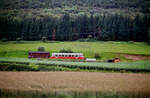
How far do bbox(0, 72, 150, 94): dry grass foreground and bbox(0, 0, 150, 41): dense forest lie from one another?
1789 millimetres

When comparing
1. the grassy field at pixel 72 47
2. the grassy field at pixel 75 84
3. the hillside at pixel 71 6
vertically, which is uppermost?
the hillside at pixel 71 6

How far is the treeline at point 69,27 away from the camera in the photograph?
22.8 feet

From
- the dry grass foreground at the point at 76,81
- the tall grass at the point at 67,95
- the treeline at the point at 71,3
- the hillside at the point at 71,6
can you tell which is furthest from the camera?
the hillside at the point at 71,6

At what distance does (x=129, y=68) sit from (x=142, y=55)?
2.61 ft

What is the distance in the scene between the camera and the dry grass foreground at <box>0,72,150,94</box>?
17.9 feet

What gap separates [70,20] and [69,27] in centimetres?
39

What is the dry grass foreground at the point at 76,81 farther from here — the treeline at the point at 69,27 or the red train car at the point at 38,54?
the treeline at the point at 69,27

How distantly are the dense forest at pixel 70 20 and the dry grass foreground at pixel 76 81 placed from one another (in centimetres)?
179

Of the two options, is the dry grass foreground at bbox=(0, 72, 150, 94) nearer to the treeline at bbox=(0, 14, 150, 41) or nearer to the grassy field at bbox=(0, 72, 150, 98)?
the grassy field at bbox=(0, 72, 150, 98)

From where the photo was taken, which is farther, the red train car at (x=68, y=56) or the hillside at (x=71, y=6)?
the hillside at (x=71, y=6)

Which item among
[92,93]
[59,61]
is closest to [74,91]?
[92,93]

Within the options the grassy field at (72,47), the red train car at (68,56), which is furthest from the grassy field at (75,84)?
the grassy field at (72,47)

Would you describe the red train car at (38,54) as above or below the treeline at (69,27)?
below

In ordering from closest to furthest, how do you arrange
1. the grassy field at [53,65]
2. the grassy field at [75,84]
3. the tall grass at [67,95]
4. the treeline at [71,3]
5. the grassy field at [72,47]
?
the tall grass at [67,95] < the grassy field at [75,84] < the grassy field at [53,65] < the grassy field at [72,47] < the treeline at [71,3]
